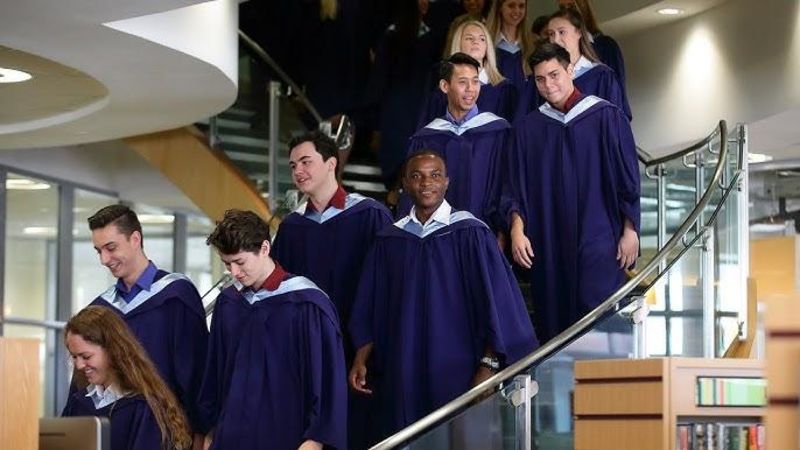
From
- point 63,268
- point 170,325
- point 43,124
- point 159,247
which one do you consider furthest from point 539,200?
point 159,247

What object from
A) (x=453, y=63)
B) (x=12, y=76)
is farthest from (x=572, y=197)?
(x=12, y=76)

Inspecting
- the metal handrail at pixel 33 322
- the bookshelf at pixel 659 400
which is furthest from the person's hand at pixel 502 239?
the metal handrail at pixel 33 322

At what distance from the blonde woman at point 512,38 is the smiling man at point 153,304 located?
262cm

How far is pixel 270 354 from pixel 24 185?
7624 mm

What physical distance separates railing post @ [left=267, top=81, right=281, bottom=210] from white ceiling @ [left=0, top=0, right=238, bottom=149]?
2.24 ft

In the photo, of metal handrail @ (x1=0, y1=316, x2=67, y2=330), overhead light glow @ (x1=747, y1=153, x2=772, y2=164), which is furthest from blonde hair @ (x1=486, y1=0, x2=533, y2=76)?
metal handrail @ (x1=0, y1=316, x2=67, y2=330)

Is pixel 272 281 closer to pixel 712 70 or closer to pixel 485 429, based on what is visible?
pixel 485 429

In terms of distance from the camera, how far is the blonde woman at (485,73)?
821 cm

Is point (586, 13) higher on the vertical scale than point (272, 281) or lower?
higher

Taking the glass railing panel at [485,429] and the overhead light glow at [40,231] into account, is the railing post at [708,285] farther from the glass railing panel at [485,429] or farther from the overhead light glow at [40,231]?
the overhead light glow at [40,231]

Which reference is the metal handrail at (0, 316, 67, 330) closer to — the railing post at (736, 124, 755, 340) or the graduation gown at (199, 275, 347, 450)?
the railing post at (736, 124, 755, 340)

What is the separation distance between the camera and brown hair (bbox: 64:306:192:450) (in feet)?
20.1

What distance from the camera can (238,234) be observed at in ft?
20.7

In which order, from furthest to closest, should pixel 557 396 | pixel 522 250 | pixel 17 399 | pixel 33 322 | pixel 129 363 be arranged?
1. pixel 33 322
2. pixel 522 250
3. pixel 557 396
4. pixel 129 363
5. pixel 17 399
